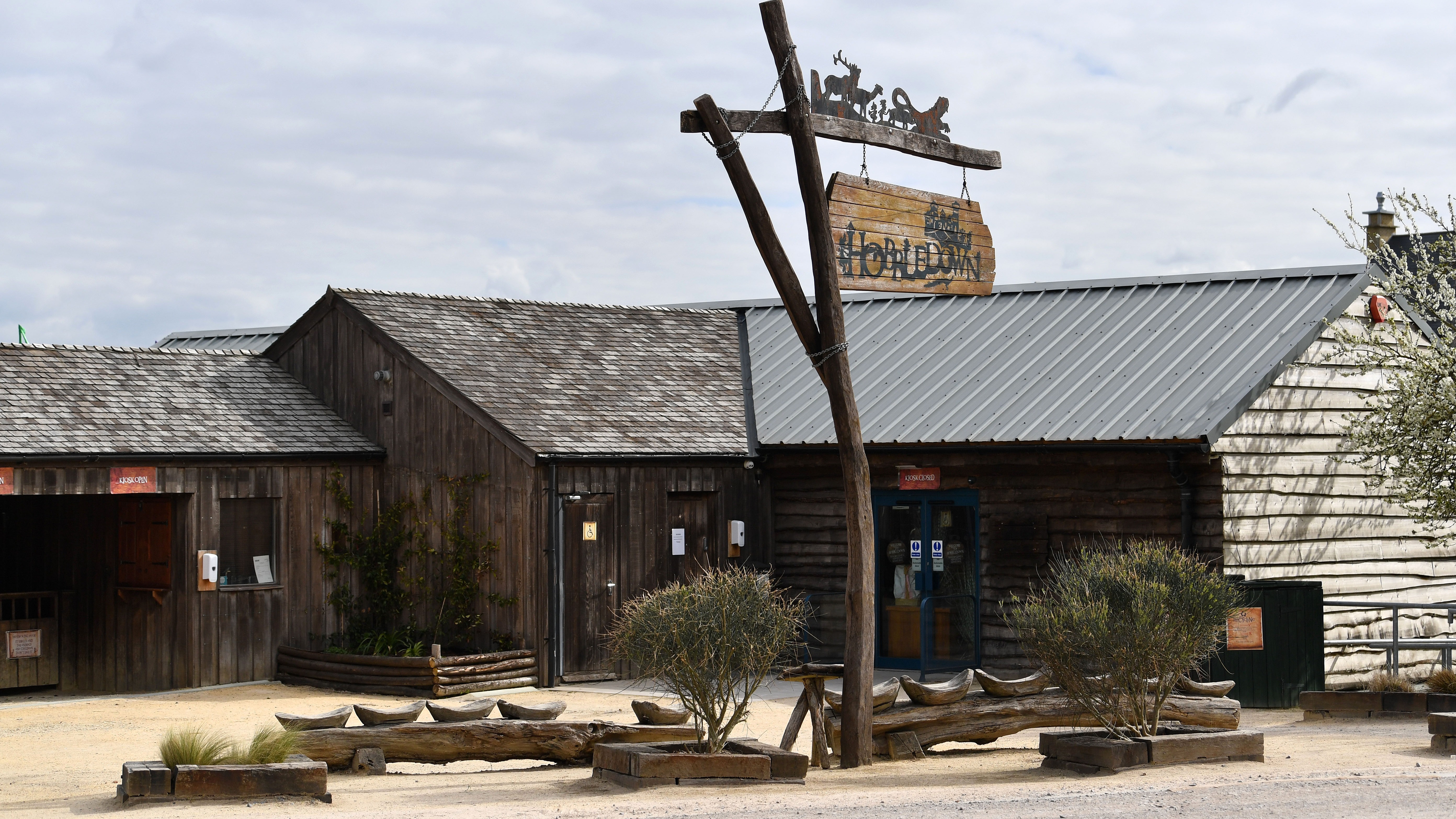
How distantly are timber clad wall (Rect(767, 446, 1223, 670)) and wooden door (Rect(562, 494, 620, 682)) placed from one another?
2.64 meters

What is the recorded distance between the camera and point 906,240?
11.8 metres

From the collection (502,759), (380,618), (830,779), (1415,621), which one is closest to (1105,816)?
(830,779)

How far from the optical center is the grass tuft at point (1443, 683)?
46.2 feet

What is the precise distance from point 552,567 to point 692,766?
23.6 feet

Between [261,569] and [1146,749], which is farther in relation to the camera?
[261,569]

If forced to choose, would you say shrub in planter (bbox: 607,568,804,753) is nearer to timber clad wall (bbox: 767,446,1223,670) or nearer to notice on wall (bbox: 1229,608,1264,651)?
notice on wall (bbox: 1229,608,1264,651)

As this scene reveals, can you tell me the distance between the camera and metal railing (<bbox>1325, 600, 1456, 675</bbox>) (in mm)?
14773

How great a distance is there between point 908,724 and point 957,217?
4025mm

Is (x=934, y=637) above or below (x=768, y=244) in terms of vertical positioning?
below

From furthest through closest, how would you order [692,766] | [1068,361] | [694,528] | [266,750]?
[694,528]
[1068,361]
[692,766]
[266,750]

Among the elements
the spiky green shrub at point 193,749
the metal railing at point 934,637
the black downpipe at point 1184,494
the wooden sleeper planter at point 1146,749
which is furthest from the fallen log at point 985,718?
the metal railing at point 934,637

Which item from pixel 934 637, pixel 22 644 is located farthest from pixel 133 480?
pixel 934 637

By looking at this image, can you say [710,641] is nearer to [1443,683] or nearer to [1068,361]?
[1443,683]

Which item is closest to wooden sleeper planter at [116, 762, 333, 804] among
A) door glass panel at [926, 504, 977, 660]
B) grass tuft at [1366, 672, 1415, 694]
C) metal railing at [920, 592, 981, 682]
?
metal railing at [920, 592, 981, 682]
